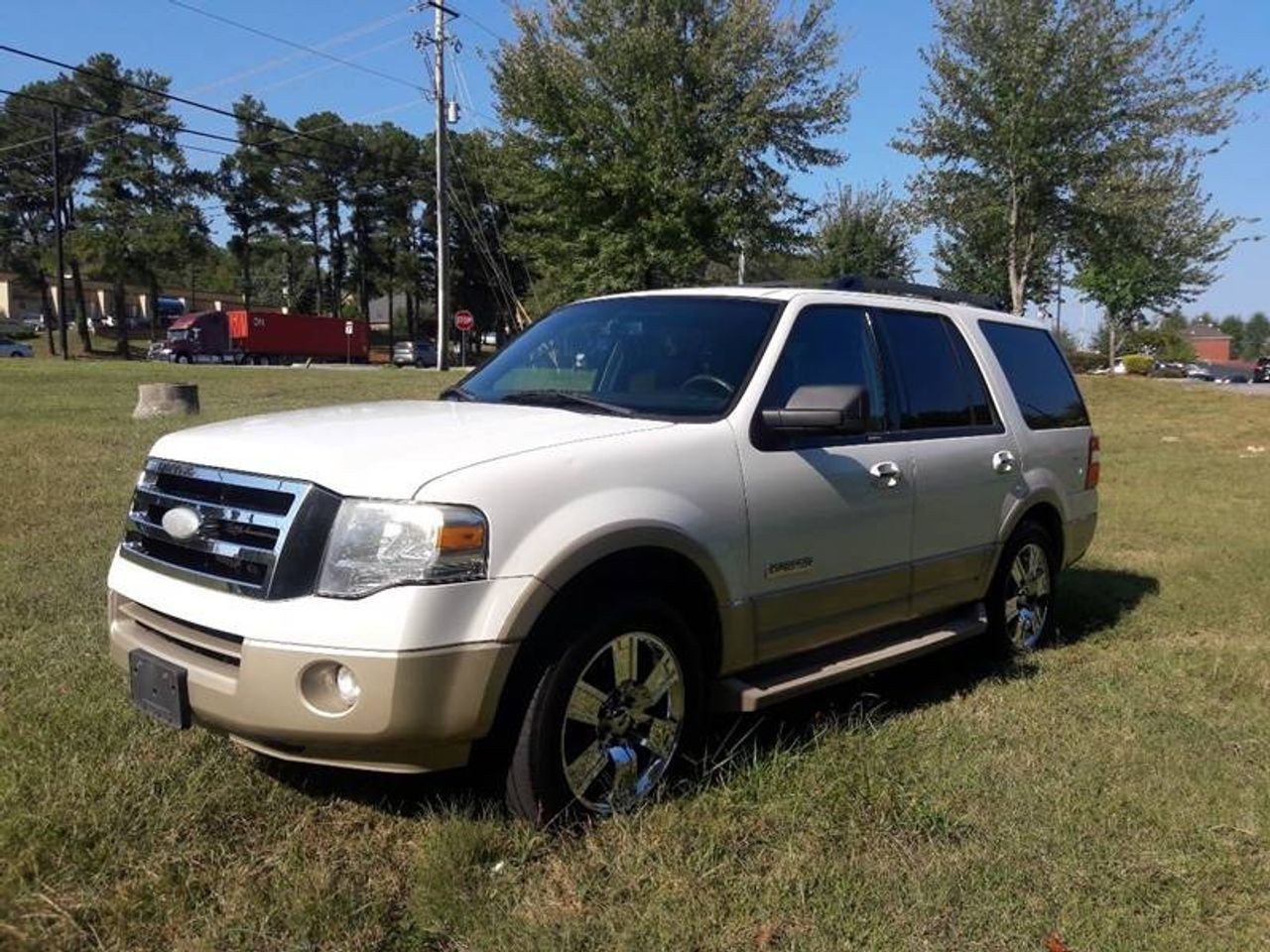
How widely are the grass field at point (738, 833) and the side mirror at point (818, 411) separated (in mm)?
1191

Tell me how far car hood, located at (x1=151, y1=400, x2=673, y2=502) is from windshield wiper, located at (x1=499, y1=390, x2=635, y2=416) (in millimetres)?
85

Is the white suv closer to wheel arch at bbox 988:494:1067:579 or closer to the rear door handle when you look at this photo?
the rear door handle

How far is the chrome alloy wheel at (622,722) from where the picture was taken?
332 cm

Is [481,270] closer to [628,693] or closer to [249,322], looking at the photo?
[249,322]

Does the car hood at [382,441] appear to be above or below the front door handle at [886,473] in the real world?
above

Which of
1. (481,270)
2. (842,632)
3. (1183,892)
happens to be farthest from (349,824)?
(481,270)

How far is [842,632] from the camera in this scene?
433 centimetres

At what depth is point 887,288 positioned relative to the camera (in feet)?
16.9

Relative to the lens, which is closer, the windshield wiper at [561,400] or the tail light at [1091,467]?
the windshield wiper at [561,400]

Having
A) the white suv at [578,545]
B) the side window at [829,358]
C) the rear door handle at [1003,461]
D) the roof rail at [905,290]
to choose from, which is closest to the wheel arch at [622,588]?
the white suv at [578,545]

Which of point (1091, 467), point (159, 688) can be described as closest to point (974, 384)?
point (1091, 467)

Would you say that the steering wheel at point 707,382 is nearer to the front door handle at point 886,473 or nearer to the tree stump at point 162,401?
the front door handle at point 886,473

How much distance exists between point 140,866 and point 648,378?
7.89 ft

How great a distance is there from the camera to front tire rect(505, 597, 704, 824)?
319cm
